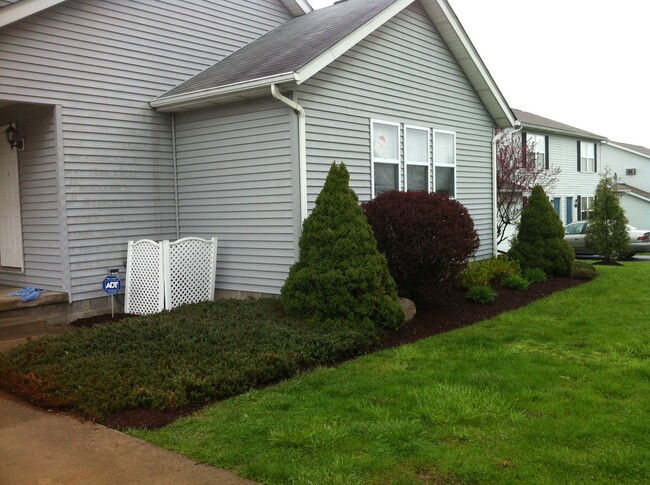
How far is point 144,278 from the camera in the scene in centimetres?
930

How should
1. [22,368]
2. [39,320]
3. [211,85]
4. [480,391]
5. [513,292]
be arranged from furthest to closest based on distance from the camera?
[513,292], [211,85], [39,320], [22,368], [480,391]

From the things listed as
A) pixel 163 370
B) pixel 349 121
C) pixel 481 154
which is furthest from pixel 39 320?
pixel 481 154

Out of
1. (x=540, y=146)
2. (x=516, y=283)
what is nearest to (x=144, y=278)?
(x=516, y=283)

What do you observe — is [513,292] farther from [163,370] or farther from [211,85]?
[163,370]

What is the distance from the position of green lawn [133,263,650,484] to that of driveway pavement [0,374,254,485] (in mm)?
163

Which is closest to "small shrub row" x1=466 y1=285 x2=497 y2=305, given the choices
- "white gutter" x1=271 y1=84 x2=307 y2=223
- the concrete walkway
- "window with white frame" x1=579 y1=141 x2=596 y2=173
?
"white gutter" x1=271 y1=84 x2=307 y2=223

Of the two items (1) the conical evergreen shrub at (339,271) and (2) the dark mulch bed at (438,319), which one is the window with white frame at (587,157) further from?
(1) the conical evergreen shrub at (339,271)

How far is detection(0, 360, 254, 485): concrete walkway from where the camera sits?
3.86 meters

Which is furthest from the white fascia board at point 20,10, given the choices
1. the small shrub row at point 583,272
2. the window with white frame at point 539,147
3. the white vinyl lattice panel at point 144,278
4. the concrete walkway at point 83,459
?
the window with white frame at point 539,147

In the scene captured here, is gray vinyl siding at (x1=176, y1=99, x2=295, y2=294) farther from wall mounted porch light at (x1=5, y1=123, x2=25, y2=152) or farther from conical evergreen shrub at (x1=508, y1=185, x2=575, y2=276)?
conical evergreen shrub at (x1=508, y1=185, x2=575, y2=276)

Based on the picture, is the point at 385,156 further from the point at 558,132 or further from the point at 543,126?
the point at 558,132

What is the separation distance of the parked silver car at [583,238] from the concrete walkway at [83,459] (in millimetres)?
18012

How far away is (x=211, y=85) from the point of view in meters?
9.29

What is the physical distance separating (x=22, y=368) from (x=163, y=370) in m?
1.57
